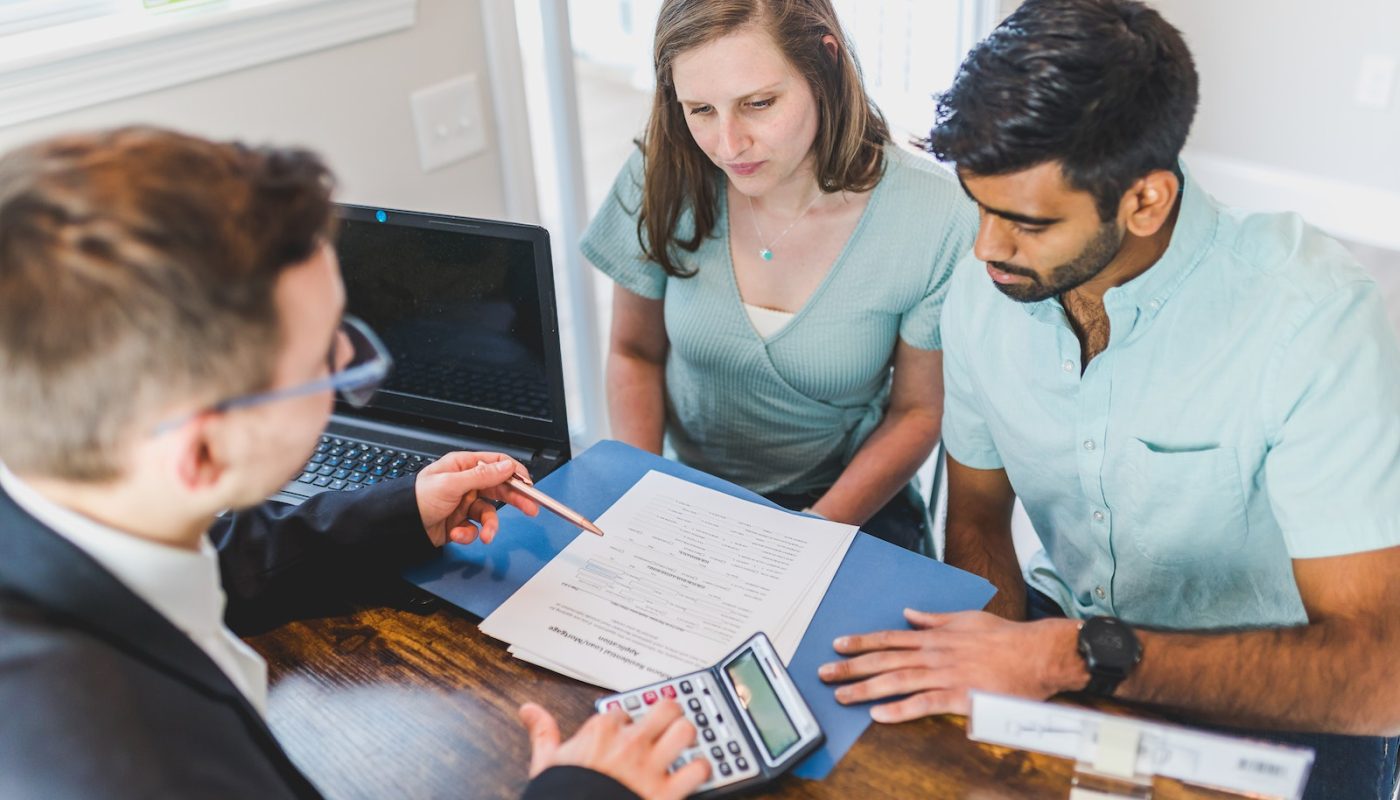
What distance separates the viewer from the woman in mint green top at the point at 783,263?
1380 mm

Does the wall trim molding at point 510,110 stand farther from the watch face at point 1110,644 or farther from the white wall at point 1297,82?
the white wall at point 1297,82

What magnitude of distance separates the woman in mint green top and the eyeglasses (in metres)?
0.69

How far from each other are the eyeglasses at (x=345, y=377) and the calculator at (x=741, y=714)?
330mm

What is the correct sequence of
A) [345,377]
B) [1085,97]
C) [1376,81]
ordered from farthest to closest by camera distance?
1. [1376,81]
2. [1085,97]
3. [345,377]

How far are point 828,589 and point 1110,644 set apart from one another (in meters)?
0.25

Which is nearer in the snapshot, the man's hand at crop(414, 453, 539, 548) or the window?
the man's hand at crop(414, 453, 539, 548)

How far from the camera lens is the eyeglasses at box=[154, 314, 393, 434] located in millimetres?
672

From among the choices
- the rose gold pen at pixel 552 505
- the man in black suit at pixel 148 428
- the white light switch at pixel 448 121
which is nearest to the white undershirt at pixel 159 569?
the man in black suit at pixel 148 428

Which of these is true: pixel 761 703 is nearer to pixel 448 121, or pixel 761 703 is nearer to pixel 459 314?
pixel 459 314

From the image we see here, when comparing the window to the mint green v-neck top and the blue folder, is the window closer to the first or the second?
the mint green v-neck top

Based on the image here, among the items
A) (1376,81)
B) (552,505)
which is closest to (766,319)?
(552,505)

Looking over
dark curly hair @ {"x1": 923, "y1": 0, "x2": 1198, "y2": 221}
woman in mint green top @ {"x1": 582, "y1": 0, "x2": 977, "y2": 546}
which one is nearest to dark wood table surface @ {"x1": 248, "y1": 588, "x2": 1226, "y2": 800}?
dark curly hair @ {"x1": 923, "y1": 0, "x2": 1198, "y2": 221}

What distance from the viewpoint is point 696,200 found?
1.54 meters

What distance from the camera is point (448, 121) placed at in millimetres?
1920
